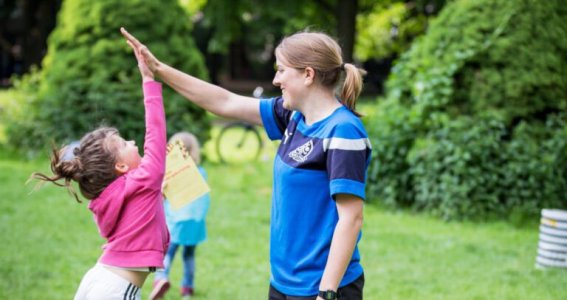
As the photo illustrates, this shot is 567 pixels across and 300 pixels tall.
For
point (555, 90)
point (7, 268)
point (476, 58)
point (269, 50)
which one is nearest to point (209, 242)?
point (7, 268)

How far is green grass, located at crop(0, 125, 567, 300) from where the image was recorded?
577 cm

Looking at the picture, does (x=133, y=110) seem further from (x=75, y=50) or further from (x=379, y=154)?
(x=379, y=154)

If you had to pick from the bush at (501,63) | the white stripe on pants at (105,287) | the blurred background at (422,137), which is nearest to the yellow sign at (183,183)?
the white stripe on pants at (105,287)

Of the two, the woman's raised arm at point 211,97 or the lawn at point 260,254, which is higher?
the woman's raised arm at point 211,97

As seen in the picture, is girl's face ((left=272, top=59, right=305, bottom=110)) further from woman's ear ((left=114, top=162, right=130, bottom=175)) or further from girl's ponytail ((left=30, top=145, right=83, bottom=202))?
girl's ponytail ((left=30, top=145, right=83, bottom=202))

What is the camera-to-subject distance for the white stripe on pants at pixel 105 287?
3.05 meters

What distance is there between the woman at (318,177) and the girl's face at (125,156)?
2.30 ft

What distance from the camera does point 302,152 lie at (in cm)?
273

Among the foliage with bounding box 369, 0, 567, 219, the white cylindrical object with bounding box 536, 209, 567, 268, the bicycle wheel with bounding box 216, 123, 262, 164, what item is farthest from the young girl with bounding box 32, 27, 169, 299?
the bicycle wheel with bounding box 216, 123, 262, 164

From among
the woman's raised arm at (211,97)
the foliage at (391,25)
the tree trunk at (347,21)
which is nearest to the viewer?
the woman's raised arm at (211,97)

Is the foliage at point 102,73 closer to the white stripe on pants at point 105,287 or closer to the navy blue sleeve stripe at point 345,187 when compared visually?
the white stripe on pants at point 105,287

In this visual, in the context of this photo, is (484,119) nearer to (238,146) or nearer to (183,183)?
(183,183)

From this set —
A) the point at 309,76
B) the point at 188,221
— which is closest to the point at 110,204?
the point at 309,76

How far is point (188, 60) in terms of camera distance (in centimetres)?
1173
